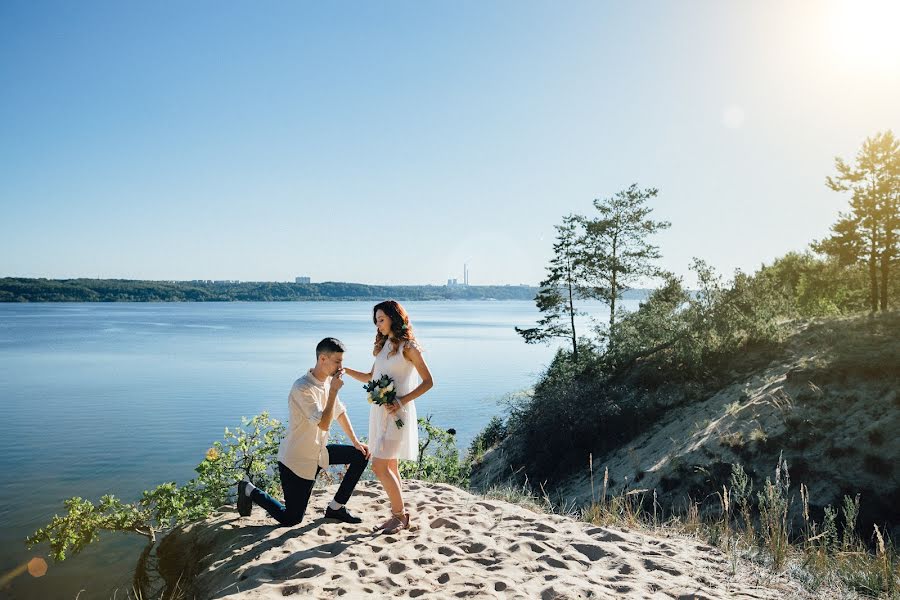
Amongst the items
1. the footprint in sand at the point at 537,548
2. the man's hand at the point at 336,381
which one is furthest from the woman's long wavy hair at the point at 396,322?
the footprint in sand at the point at 537,548

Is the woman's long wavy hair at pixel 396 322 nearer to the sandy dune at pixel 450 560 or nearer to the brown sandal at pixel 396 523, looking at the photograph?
the brown sandal at pixel 396 523

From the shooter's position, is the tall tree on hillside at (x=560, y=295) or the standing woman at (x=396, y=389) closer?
the standing woman at (x=396, y=389)

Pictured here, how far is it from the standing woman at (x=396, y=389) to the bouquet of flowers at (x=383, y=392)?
5 cm

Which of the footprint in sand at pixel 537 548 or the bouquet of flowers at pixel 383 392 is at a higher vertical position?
the bouquet of flowers at pixel 383 392

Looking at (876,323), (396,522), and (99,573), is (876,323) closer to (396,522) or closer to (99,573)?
(396,522)

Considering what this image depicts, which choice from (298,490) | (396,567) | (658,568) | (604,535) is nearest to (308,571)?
(396,567)

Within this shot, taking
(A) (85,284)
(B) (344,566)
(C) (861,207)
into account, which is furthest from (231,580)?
(A) (85,284)

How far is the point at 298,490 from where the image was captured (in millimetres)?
5875

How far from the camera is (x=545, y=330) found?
32.2 metres

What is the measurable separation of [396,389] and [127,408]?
25.7 meters

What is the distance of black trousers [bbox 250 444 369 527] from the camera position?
5.86 m

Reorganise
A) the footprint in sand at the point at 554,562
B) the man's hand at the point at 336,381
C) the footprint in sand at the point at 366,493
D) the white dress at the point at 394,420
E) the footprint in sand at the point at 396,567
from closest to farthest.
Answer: the footprint in sand at the point at 396,567
the footprint in sand at the point at 554,562
the man's hand at the point at 336,381
the white dress at the point at 394,420
the footprint in sand at the point at 366,493

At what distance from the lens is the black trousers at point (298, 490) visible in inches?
231

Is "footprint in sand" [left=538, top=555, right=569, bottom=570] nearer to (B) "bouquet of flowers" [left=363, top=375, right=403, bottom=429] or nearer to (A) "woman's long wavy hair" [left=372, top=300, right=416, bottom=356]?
(B) "bouquet of flowers" [left=363, top=375, right=403, bottom=429]
